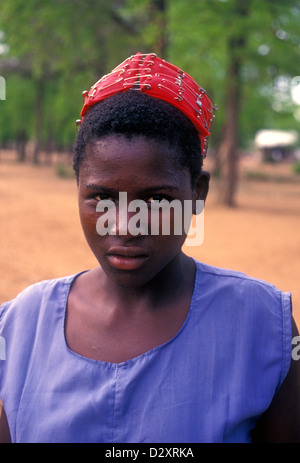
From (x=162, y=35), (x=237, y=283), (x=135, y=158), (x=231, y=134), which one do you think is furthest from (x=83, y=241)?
(x=162, y=35)

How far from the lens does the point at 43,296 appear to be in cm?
134

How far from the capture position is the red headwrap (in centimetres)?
119

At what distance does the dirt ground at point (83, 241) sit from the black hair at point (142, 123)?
13.5 feet

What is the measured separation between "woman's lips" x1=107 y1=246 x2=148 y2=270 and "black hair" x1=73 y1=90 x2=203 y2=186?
25 cm

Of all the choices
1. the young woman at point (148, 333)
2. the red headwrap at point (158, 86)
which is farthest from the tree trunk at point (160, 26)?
the young woman at point (148, 333)

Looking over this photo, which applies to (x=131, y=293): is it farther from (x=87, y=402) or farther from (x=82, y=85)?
(x=82, y=85)

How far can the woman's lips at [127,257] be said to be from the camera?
3.85 ft

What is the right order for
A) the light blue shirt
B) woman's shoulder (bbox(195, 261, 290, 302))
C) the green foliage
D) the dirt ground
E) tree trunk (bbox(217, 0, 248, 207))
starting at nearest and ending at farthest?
the light blue shirt → woman's shoulder (bbox(195, 261, 290, 302)) → the dirt ground → the green foliage → tree trunk (bbox(217, 0, 248, 207))

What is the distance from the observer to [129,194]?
3.81ft

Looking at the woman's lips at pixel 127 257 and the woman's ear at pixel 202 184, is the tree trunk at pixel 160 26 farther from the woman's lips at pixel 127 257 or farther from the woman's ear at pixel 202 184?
the woman's lips at pixel 127 257

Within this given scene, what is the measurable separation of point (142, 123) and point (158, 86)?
116 mm

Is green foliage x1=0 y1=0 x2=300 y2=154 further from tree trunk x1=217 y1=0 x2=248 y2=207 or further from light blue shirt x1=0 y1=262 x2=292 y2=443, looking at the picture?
light blue shirt x1=0 y1=262 x2=292 y2=443

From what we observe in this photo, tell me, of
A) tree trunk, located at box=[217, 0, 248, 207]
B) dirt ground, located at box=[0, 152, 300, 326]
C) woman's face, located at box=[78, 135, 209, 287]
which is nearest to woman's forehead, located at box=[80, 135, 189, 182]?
woman's face, located at box=[78, 135, 209, 287]

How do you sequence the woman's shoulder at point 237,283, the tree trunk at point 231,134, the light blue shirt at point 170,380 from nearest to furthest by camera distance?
the light blue shirt at point 170,380, the woman's shoulder at point 237,283, the tree trunk at point 231,134
